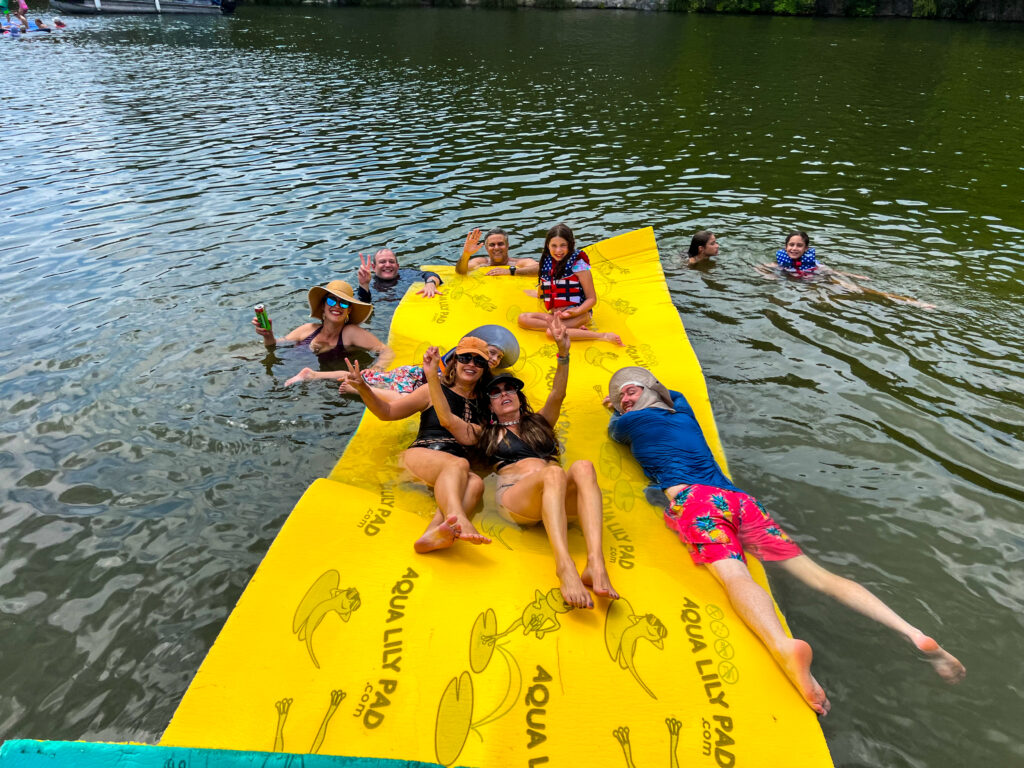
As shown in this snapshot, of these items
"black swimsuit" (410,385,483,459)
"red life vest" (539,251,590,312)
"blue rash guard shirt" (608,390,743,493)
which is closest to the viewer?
"blue rash guard shirt" (608,390,743,493)

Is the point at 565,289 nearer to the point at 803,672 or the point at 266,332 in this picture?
the point at 266,332

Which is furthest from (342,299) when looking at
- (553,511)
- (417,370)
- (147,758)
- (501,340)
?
(147,758)

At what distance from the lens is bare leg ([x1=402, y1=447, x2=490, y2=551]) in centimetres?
464

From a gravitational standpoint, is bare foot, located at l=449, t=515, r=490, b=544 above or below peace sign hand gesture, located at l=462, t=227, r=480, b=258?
below

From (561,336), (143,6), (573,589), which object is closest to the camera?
(573,589)

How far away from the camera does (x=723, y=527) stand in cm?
486

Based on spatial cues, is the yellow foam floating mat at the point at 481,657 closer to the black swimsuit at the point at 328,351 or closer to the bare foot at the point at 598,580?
the bare foot at the point at 598,580

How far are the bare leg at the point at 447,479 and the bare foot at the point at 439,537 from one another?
22mm

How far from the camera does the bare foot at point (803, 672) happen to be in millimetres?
3783

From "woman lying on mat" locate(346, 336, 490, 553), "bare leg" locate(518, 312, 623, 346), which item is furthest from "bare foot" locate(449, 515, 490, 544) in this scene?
"bare leg" locate(518, 312, 623, 346)

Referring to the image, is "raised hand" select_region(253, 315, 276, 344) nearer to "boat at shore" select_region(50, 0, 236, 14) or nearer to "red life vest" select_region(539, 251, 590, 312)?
"red life vest" select_region(539, 251, 590, 312)

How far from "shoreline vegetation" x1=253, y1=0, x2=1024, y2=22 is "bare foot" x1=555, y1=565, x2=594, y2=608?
5903 cm

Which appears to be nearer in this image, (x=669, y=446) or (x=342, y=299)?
(x=669, y=446)

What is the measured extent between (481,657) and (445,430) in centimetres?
231
